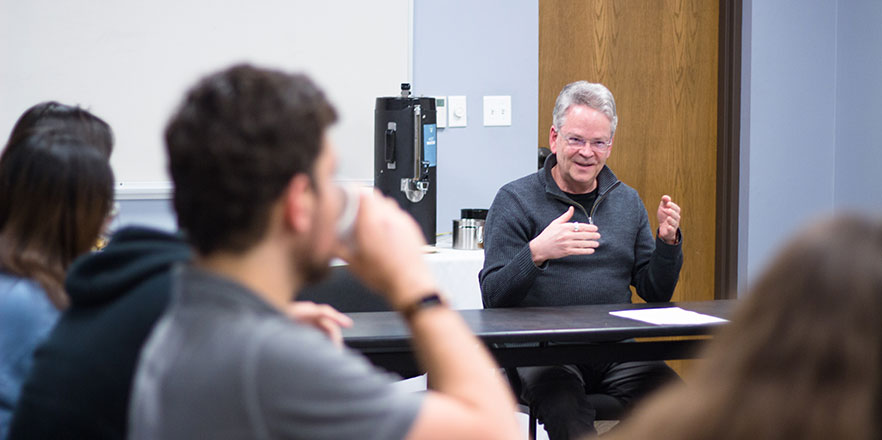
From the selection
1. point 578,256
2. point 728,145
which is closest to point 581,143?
point 578,256

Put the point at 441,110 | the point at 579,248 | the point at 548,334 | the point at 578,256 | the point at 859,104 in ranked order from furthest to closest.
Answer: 1. the point at 859,104
2. the point at 441,110
3. the point at 578,256
4. the point at 579,248
5. the point at 548,334

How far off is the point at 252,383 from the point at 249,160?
20cm

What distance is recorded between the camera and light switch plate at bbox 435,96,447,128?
3.70 metres

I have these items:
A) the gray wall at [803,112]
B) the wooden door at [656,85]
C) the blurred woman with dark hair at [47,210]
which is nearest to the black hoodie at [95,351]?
the blurred woman with dark hair at [47,210]

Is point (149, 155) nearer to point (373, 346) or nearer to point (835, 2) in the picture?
point (373, 346)

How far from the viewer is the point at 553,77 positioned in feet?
13.5

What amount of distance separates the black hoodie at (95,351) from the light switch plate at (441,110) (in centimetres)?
271

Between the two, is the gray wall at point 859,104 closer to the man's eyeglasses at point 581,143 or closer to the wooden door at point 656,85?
the wooden door at point 656,85

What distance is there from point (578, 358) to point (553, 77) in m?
2.04

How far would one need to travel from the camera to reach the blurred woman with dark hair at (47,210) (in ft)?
4.18

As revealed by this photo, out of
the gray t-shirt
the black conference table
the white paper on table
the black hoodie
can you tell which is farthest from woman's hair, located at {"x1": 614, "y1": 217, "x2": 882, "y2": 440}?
the white paper on table

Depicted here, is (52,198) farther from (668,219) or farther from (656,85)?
(656,85)

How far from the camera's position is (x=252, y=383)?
784mm

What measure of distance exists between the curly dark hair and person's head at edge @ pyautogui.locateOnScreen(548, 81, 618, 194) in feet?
6.31
